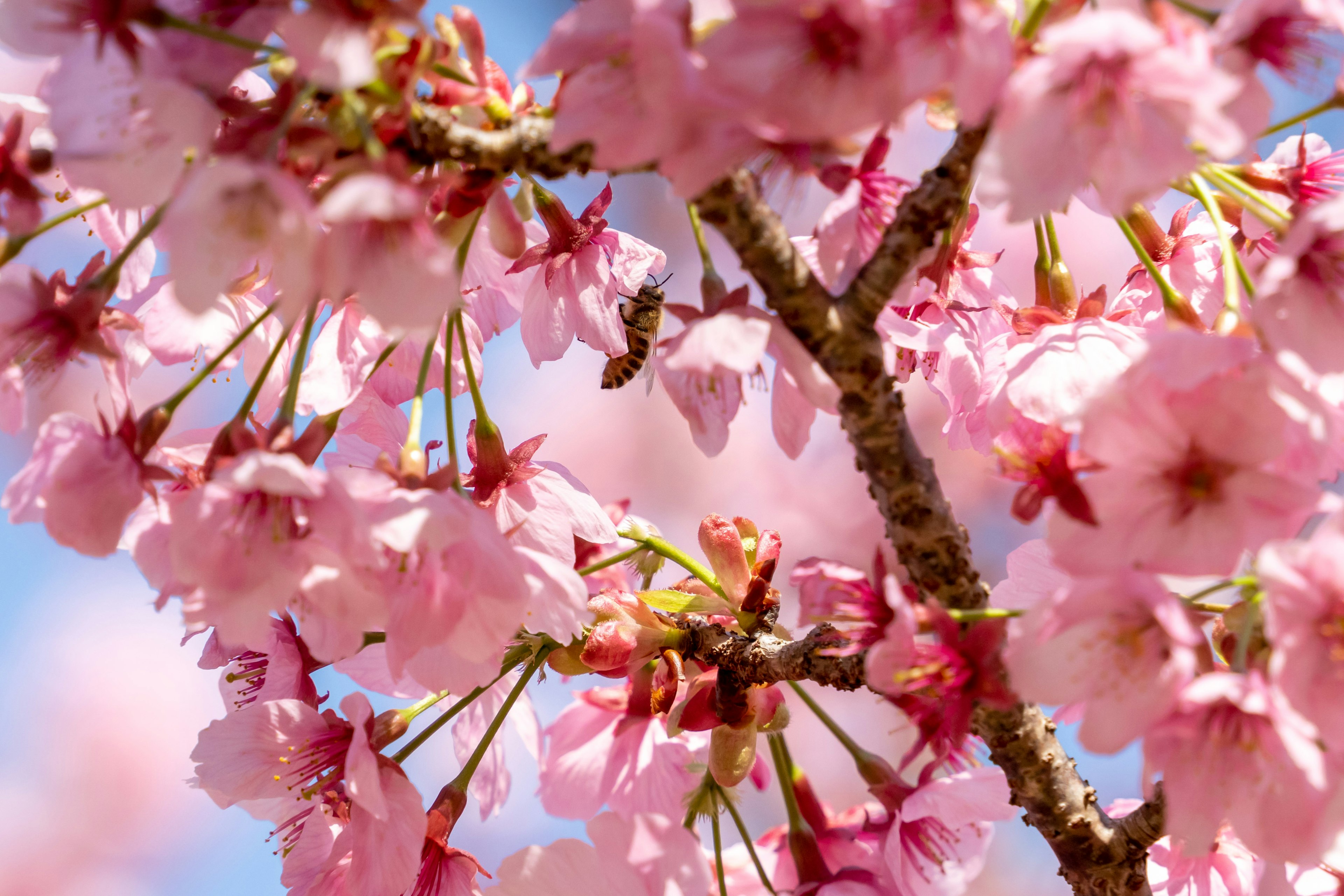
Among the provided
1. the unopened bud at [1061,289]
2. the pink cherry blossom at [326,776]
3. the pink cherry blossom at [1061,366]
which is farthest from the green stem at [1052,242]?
the pink cherry blossom at [326,776]

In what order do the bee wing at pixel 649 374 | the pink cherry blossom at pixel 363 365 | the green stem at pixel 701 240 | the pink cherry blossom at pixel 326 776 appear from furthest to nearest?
1. the bee wing at pixel 649 374
2. the pink cherry blossom at pixel 363 365
3. the pink cherry blossom at pixel 326 776
4. the green stem at pixel 701 240

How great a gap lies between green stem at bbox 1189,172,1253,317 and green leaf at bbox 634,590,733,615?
21.5 inches

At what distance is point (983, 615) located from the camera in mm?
661

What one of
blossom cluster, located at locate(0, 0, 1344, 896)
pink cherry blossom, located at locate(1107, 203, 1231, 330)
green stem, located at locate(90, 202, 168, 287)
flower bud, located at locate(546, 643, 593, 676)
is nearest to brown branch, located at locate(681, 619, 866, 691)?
blossom cluster, located at locate(0, 0, 1344, 896)

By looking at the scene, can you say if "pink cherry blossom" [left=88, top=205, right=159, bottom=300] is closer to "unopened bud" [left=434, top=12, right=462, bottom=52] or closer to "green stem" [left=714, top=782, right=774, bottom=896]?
"unopened bud" [left=434, top=12, right=462, bottom=52]

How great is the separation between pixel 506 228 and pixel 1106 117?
527 millimetres

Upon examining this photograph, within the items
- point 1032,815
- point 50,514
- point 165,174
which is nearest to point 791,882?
point 1032,815

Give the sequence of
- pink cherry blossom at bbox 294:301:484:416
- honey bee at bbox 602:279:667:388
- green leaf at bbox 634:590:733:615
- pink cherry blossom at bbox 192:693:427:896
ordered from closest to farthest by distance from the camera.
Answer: pink cherry blossom at bbox 192:693:427:896
pink cherry blossom at bbox 294:301:484:416
green leaf at bbox 634:590:733:615
honey bee at bbox 602:279:667:388

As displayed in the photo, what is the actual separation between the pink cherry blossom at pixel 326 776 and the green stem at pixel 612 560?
244 mm

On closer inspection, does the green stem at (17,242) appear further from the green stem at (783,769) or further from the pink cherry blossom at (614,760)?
the green stem at (783,769)

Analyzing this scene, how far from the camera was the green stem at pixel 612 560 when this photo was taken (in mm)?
1007

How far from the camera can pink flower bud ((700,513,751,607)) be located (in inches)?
40.6

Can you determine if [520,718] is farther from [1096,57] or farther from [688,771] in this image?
[1096,57]

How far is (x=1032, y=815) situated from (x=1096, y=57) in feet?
2.08
